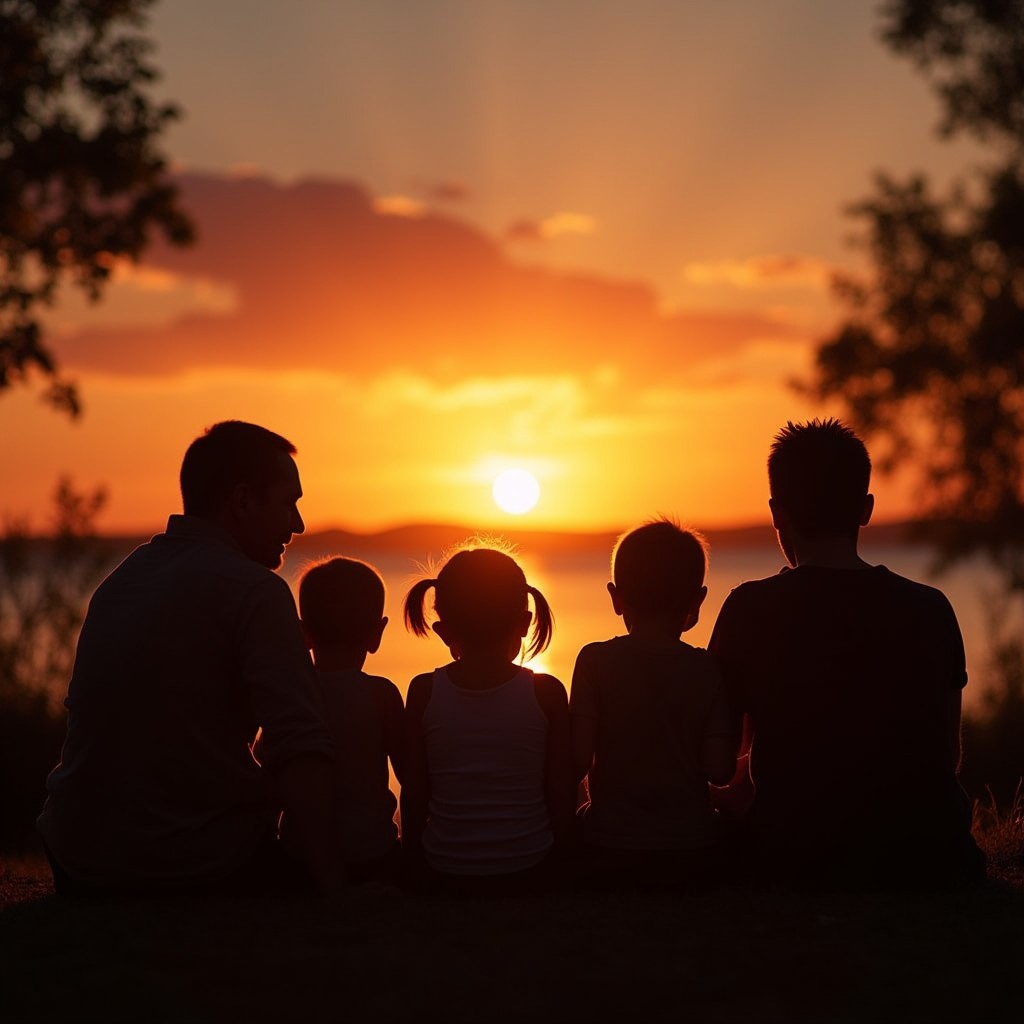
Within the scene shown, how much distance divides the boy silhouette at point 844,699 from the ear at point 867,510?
10 mm

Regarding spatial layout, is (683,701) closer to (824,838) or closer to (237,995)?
(824,838)

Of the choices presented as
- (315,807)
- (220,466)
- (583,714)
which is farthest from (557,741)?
(220,466)

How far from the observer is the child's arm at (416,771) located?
14.1 ft

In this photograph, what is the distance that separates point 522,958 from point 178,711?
1.31 m

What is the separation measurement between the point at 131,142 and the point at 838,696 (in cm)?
975

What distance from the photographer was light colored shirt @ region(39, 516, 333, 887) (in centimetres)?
385

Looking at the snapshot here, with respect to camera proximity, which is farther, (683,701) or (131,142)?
(131,142)

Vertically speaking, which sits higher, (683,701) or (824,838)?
(683,701)

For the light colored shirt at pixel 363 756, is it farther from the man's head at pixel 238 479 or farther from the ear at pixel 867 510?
the ear at pixel 867 510

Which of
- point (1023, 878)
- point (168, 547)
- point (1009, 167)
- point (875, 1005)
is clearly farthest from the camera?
point (1009, 167)

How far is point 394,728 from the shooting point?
4344 mm

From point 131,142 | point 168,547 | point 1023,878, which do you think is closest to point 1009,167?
point 131,142

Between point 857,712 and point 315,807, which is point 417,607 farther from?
point 857,712

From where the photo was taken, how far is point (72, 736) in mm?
3967
